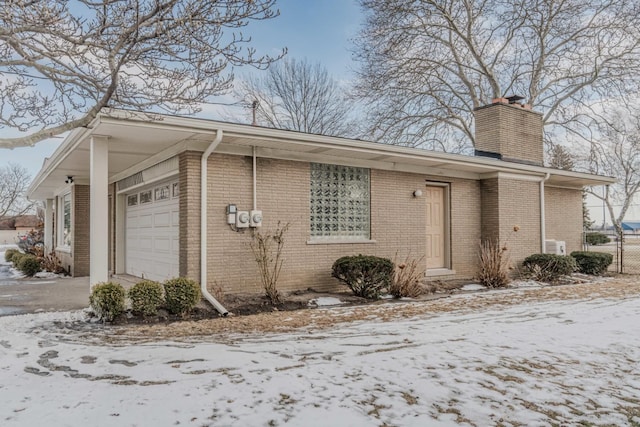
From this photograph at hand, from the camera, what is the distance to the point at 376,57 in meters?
20.0

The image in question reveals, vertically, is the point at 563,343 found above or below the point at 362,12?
below

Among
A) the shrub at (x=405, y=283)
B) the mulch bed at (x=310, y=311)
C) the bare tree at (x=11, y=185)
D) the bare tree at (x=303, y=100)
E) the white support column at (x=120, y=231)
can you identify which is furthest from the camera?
the bare tree at (x=11, y=185)

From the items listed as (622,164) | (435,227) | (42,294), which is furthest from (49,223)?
(622,164)

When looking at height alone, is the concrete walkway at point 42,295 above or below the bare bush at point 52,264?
below

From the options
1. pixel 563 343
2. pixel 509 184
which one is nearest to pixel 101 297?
pixel 563 343

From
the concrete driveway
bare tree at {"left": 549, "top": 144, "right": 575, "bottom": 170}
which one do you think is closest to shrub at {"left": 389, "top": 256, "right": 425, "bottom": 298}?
the concrete driveway

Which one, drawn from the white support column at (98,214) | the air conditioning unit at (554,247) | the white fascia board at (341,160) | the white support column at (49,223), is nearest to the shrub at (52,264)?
the white support column at (49,223)

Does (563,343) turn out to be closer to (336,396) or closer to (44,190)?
(336,396)

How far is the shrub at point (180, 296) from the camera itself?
6453mm

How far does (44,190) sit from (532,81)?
2030cm

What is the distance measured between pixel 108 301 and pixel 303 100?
2114 cm

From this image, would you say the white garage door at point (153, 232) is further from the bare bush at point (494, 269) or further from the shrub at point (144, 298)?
the bare bush at point (494, 269)

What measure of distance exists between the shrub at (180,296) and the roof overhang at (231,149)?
223 cm

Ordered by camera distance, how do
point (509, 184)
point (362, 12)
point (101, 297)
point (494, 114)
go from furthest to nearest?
point (362, 12)
point (494, 114)
point (509, 184)
point (101, 297)
